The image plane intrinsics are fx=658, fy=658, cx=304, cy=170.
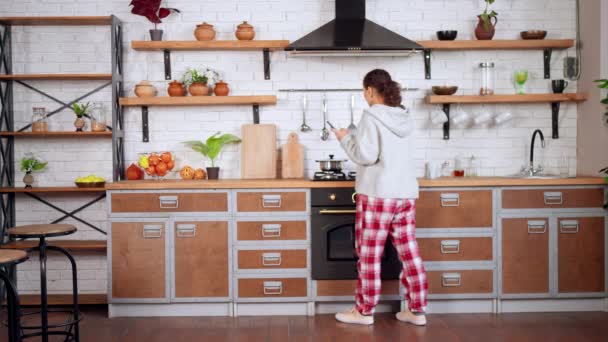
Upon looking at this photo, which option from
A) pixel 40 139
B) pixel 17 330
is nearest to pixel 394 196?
pixel 17 330

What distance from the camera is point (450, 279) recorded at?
4477mm

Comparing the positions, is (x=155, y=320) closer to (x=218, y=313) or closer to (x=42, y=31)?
(x=218, y=313)

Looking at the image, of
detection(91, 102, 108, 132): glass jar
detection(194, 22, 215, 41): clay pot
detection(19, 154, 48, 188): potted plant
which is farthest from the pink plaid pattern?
detection(19, 154, 48, 188): potted plant

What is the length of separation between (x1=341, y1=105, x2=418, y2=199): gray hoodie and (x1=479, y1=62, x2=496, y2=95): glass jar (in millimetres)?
1296

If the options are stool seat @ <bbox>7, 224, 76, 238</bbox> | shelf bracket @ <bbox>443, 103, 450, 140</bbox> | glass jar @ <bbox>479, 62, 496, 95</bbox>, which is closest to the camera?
stool seat @ <bbox>7, 224, 76, 238</bbox>

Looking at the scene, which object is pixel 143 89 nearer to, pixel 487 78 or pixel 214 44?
pixel 214 44

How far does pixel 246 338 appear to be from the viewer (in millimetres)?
3914

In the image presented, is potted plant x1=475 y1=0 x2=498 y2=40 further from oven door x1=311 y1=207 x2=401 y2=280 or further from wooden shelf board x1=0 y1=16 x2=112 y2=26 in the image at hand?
wooden shelf board x1=0 y1=16 x2=112 y2=26

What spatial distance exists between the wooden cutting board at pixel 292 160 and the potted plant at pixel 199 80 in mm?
739

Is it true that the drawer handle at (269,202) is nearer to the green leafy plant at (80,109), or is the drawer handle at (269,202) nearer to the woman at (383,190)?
the woman at (383,190)

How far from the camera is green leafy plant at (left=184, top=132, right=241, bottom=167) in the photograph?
489cm

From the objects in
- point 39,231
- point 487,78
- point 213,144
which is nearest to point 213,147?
point 213,144

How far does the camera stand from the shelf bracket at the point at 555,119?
508 centimetres

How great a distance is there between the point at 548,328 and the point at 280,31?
284cm
